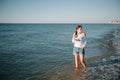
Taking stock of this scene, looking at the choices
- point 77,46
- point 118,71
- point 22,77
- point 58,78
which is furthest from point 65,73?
point 118,71

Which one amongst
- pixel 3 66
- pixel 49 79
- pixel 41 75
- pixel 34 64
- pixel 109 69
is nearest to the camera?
pixel 49 79

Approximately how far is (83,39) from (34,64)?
4228 millimetres

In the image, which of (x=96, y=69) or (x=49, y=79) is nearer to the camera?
(x=49, y=79)

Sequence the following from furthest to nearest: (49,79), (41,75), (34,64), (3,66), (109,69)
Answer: (34,64) < (3,66) < (109,69) < (41,75) < (49,79)

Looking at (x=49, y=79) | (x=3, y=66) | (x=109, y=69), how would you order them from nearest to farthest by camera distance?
(x=49, y=79)
(x=109, y=69)
(x=3, y=66)

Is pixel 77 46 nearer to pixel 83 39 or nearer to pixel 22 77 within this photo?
pixel 83 39

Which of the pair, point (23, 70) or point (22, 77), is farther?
point (23, 70)

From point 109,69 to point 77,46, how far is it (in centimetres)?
242

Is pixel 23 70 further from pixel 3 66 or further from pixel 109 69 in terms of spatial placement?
pixel 109 69

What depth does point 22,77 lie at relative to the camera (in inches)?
316

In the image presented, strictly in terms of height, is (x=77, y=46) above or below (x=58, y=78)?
above

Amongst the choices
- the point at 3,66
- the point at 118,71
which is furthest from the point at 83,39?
the point at 3,66

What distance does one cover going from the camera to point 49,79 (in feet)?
25.2

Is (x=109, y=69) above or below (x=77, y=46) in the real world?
below
